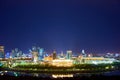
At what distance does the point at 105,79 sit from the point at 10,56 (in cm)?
5728

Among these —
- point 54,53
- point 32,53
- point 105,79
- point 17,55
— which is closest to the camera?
point 105,79

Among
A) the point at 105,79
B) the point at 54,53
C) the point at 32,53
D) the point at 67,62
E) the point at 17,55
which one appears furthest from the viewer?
the point at 17,55

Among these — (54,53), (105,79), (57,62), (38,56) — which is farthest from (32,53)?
(105,79)

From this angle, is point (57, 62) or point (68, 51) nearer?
point (57, 62)

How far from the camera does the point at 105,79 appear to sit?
20406mm

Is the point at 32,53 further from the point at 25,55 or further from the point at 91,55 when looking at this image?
the point at 91,55

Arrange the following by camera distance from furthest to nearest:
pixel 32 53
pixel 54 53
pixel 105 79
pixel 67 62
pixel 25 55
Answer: pixel 25 55 < pixel 32 53 < pixel 54 53 < pixel 67 62 < pixel 105 79

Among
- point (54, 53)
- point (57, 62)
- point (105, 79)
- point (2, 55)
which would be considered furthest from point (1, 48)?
point (105, 79)

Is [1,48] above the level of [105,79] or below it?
above

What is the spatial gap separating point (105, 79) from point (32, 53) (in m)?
50.2

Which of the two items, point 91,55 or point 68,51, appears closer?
point 68,51

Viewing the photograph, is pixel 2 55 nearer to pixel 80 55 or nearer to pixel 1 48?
pixel 1 48

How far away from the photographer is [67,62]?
165 ft

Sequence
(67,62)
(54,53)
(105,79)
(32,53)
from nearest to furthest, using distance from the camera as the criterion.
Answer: (105,79)
(67,62)
(54,53)
(32,53)
